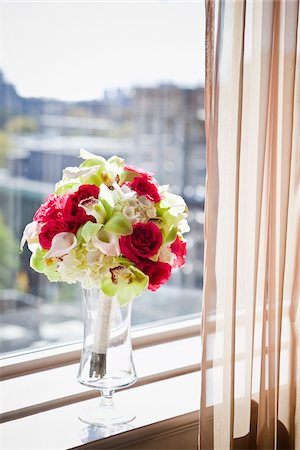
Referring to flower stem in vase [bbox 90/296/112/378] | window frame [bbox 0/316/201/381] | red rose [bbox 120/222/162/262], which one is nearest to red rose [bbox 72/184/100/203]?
red rose [bbox 120/222/162/262]

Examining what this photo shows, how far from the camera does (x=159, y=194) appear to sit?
1242mm

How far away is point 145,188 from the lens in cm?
122

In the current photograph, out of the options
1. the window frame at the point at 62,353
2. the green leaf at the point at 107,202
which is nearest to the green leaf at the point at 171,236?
the green leaf at the point at 107,202

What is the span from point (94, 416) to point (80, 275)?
0.33 m

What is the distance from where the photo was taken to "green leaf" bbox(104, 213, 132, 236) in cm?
116

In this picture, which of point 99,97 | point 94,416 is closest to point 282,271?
point 94,416

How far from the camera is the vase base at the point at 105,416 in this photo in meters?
1.31

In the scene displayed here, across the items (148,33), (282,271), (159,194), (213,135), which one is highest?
(148,33)

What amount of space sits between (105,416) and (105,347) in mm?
160

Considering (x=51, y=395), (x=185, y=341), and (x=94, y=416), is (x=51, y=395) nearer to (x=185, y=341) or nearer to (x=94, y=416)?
(x=94, y=416)

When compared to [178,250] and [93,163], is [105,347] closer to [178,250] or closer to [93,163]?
[178,250]

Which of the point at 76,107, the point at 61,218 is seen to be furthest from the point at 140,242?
the point at 76,107

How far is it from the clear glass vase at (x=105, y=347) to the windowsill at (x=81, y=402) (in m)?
0.05

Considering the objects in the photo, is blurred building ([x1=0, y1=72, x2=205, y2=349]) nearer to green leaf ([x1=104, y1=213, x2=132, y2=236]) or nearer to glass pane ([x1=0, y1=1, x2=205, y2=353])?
glass pane ([x1=0, y1=1, x2=205, y2=353])
